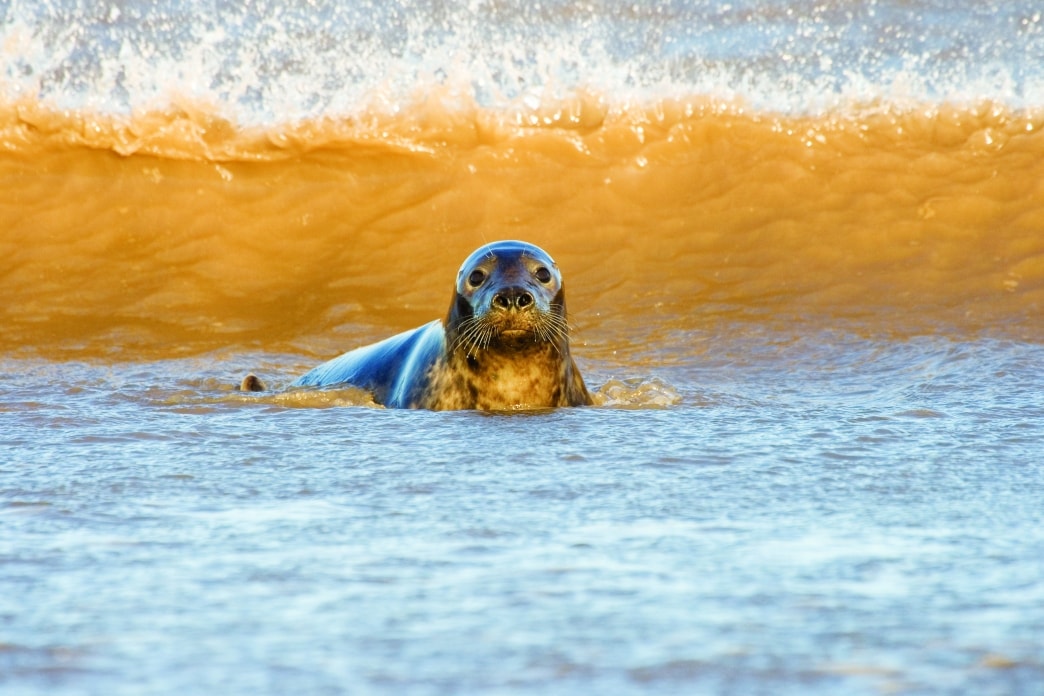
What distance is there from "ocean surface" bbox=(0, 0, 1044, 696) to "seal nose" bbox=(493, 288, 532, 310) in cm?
42

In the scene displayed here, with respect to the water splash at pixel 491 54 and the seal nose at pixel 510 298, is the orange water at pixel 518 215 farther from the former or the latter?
the seal nose at pixel 510 298

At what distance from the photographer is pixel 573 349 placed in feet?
25.6

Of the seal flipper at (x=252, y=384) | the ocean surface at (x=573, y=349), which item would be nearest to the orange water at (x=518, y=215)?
the ocean surface at (x=573, y=349)

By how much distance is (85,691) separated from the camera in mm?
2363

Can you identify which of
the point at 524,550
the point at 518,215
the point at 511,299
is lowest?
the point at 524,550

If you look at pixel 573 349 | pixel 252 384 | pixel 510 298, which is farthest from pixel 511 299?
pixel 573 349

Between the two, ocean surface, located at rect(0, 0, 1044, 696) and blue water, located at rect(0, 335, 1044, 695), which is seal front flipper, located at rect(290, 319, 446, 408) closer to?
ocean surface, located at rect(0, 0, 1044, 696)

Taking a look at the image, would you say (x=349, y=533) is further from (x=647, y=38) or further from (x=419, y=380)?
(x=647, y=38)

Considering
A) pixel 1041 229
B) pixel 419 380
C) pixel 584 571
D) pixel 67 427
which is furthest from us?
pixel 1041 229

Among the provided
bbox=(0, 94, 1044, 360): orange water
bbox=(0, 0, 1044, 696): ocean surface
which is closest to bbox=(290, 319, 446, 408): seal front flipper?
bbox=(0, 0, 1044, 696): ocean surface

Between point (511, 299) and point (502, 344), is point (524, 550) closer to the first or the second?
point (511, 299)

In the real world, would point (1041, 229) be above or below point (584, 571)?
above

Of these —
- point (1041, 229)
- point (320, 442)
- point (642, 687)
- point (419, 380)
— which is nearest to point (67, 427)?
point (320, 442)

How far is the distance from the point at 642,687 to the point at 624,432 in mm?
2313
